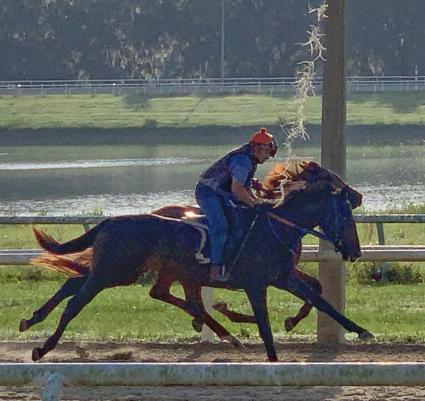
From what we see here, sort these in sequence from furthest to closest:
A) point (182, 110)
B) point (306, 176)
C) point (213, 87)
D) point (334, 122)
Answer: point (213, 87) → point (182, 110) → point (334, 122) → point (306, 176)

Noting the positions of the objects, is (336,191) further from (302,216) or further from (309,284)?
(309,284)

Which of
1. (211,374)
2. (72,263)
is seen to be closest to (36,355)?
(72,263)

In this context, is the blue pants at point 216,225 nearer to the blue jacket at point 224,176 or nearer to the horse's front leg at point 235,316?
the blue jacket at point 224,176

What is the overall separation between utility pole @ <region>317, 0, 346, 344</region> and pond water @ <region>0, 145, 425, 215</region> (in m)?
12.9

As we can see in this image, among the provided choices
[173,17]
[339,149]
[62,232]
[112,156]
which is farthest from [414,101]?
[339,149]

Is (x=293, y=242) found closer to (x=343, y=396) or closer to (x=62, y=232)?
(x=343, y=396)

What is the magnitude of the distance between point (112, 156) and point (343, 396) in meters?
36.8

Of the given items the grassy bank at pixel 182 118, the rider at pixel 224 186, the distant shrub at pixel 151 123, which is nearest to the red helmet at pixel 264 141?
the rider at pixel 224 186

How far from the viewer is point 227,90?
5459 cm

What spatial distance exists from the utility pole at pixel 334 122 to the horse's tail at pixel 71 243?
1906mm

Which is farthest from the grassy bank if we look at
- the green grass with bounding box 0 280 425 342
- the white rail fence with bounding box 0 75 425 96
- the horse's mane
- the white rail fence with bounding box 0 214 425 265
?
the horse's mane

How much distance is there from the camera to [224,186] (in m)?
8.26

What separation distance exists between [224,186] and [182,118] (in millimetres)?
41403

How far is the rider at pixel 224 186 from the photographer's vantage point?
8141 mm
